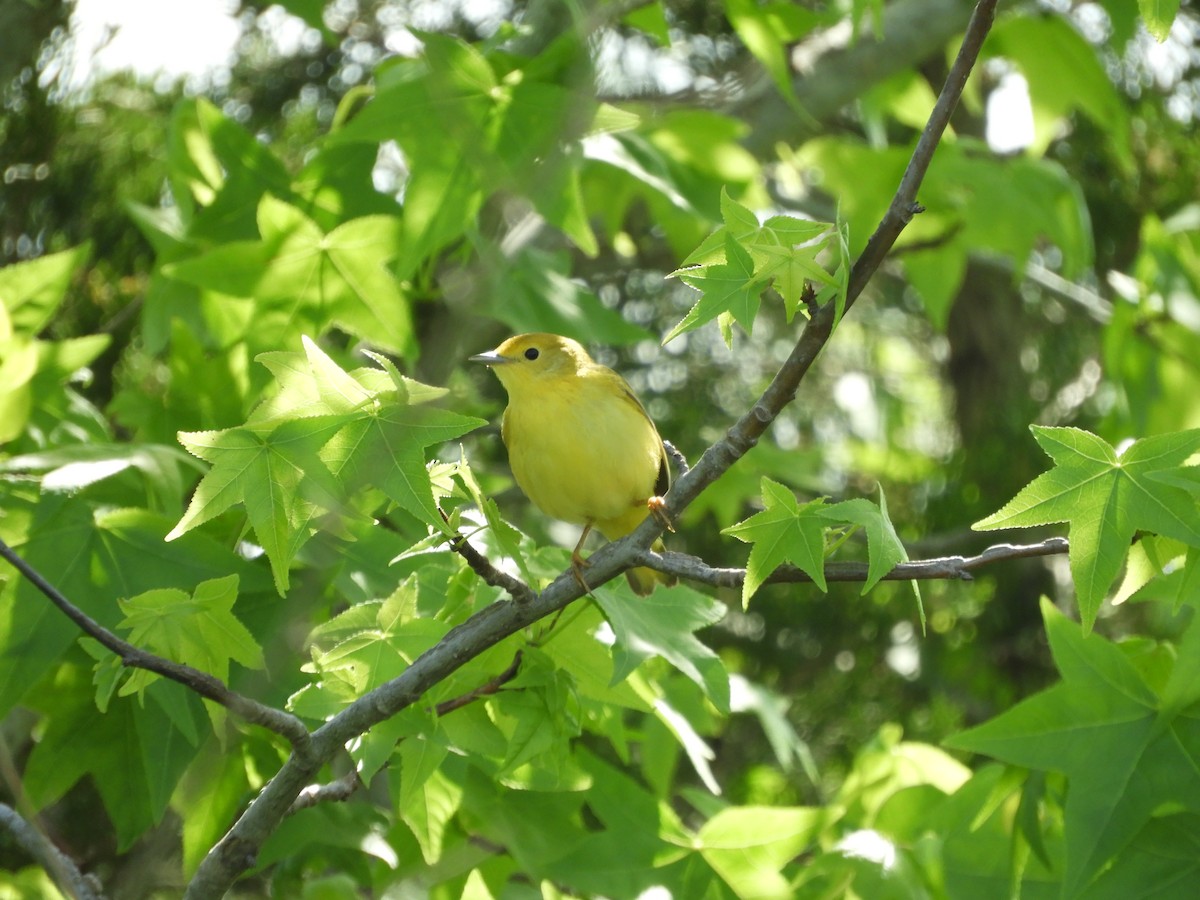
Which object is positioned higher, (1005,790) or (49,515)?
(49,515)

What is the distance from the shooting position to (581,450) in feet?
9.31

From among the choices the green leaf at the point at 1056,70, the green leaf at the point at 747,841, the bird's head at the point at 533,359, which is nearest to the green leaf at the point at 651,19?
the bird's head at the point at 533,359

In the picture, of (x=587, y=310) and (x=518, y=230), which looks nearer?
(x=587, y=310)

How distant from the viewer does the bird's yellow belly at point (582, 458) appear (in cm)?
285

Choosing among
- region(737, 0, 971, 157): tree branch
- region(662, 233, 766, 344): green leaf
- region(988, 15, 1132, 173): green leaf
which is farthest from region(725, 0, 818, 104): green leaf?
region(662, 233, 766, 344): green leaf

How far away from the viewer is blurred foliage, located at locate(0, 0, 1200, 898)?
190 cm

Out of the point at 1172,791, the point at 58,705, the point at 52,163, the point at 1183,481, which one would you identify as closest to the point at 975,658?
the point at 1172,791

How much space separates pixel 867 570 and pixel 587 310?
171 cm

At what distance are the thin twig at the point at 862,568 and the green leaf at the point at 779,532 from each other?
0.04 metres

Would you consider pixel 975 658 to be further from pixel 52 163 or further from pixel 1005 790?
pixel 52 163

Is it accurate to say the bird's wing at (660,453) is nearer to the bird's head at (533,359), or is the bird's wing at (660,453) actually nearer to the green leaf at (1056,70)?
the bird's head at (533,359)

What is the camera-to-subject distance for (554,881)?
242 cm

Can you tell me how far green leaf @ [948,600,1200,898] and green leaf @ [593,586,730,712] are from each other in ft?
1.46

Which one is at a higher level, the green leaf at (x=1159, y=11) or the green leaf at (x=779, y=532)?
the green leaf at (x=1159, y=11)
